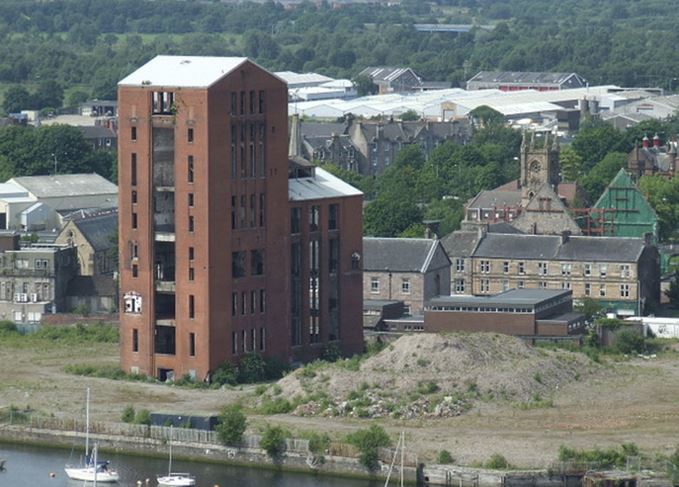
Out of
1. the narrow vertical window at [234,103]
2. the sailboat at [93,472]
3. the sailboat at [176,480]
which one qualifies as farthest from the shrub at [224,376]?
the sailboat at [176,480]

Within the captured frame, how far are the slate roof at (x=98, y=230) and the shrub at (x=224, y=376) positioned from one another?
2221 centimetres

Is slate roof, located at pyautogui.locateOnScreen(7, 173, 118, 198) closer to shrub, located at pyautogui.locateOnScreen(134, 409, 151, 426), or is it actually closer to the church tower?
the church tower

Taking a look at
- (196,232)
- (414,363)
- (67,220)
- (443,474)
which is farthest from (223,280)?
(67,220)

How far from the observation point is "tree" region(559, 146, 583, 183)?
438ft

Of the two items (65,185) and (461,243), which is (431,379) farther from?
(65,185)

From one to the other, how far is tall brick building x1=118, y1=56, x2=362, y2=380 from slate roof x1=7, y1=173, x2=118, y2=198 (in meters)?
36.7

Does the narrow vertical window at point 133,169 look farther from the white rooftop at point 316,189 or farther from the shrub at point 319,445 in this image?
the shrub at point 319,445

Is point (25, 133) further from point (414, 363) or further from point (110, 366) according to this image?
point (414, 363)

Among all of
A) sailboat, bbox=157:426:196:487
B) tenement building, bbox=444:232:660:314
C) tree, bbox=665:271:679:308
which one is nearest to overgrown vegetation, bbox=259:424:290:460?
sailboat, bbox=157:426:196:487

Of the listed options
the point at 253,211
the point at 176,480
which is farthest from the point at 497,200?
the point at 176,480

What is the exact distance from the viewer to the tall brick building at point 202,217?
258 ft

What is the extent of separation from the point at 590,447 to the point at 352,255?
61.6ft

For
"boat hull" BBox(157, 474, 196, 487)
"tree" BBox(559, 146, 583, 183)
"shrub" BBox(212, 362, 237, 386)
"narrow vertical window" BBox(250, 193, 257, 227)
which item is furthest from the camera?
"tree" BBox(559, 146, 583, 183)

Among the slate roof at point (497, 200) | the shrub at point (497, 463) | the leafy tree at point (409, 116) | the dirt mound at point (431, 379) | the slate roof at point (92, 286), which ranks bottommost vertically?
the shrub at point (497, 463)
